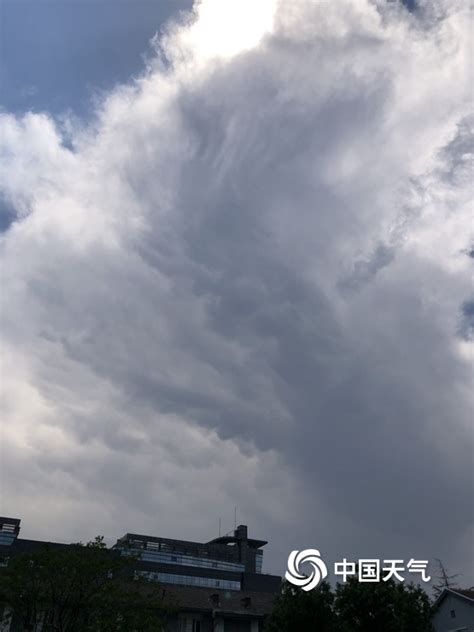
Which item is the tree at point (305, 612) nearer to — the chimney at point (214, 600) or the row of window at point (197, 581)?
the chimney at point (214, 600)

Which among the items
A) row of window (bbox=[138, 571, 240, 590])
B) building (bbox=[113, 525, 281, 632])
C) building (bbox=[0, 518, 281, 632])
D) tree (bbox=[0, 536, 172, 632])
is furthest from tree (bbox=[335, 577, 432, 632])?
row of window (bbox=[138, 571, 240, 590])

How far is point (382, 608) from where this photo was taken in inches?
1657

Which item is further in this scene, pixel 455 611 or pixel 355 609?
pixel 455 611

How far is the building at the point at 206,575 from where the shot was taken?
2360 inches

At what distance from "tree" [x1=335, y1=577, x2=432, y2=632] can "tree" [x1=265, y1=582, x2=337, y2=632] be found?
2.48ft

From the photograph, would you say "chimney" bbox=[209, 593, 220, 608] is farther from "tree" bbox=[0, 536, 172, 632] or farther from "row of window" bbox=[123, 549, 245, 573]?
"row of window" bbox=[123, 549, 245, 573]

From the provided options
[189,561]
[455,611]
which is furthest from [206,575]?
[455,611]

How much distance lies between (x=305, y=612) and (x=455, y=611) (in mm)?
20039

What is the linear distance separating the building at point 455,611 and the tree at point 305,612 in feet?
48.3

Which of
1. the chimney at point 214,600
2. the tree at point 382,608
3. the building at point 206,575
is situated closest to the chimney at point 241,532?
the building at point 206,575

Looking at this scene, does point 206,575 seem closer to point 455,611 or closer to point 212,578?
point 212,578

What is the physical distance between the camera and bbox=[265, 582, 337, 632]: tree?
141 ft

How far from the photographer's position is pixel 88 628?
34.4 meters

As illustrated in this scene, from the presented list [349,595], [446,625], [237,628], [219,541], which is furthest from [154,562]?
[349,595]
